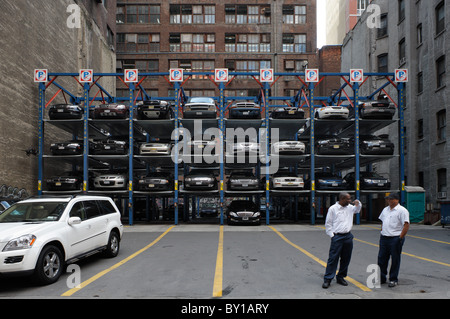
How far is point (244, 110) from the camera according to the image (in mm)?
19734

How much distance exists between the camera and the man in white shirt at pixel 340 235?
20.5ft

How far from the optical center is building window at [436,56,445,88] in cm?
2242

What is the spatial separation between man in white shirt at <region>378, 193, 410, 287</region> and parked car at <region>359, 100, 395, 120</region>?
14156 millimetres

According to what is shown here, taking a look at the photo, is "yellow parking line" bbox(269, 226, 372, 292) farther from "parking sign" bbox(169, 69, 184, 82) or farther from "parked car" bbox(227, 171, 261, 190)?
"parking sign" bbox(169, 69, 184, 82)

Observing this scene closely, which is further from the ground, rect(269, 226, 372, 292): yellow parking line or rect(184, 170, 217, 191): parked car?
rect(184, 170, 217, 191): parked car

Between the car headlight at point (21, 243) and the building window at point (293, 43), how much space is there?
4207cm

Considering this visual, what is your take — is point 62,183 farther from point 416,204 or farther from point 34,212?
point 416,204

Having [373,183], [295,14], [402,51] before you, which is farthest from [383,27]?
[373,183]

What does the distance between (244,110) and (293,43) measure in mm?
28418

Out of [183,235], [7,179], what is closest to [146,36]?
[7,179]

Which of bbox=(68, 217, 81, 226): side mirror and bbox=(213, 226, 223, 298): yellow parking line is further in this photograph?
bbox=(68, 217, 81, 226): side mirror

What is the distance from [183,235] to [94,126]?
997 centimetres

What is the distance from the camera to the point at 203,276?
7199mm

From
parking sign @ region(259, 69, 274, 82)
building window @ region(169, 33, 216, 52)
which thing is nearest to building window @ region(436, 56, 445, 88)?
parking sign @ region(259, 69, 274, 82)
